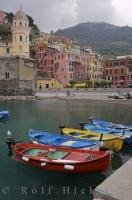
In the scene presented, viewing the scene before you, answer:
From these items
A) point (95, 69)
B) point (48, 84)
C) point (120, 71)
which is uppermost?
point (95, 69)

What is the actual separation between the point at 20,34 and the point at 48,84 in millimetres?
17991

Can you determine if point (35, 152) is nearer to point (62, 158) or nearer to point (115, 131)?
point (62, 158)

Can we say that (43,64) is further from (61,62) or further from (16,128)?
(16,128)

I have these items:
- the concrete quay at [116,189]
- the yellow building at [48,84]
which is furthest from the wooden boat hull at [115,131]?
the yellow building at [48,84]

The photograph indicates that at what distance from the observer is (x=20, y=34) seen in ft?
334

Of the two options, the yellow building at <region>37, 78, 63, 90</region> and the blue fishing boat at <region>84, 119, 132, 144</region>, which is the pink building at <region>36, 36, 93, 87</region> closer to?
the yellow building at <region>37, 78, 63, 90</region>

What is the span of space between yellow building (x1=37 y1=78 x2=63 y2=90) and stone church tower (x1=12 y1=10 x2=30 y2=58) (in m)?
9.31

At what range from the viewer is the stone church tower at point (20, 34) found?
101 m

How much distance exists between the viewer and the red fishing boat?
19703 millimetres

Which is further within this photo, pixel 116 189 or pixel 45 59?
pixel 45 59

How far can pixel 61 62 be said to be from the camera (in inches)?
4380

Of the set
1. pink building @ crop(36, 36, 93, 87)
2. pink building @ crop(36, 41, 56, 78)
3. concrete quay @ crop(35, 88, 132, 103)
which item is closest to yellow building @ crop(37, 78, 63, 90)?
pink building @ crop(36, 36, 93, 87)

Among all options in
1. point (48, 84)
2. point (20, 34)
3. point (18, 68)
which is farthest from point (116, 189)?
point (48, 84)

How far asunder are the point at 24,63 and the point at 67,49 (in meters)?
19.3
